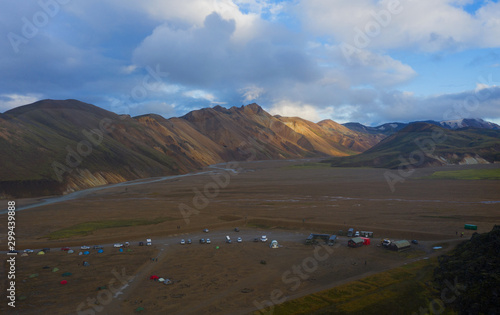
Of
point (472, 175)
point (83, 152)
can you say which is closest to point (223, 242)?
point (472, 175)

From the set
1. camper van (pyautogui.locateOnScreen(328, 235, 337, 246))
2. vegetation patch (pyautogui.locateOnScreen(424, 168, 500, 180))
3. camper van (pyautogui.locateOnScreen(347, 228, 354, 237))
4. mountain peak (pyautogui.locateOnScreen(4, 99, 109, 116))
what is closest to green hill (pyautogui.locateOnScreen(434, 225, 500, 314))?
camper van (pyautogui.locateOnScreen(328, 235, 337, 246))

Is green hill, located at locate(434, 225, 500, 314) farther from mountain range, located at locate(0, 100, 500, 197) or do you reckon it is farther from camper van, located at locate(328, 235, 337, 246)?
mountain range, located at locate(0, 100, 500, 197)

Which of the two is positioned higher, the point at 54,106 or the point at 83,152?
the point at 54,106

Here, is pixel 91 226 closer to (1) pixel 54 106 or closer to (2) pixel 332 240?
(2) pixel 332 240

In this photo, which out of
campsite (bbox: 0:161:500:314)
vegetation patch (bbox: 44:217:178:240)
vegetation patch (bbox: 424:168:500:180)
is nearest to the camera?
campsite (bbox: 0:161:500:314)

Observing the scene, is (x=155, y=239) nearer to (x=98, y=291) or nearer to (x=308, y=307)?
(x=98, y=291)

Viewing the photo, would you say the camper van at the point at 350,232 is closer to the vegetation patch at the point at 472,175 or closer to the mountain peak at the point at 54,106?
the vegetation patch at the point at 472,175

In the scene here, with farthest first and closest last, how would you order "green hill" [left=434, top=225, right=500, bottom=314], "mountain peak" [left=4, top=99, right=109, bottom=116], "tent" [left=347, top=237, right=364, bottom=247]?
"mountain peak" [left=4, top=99, right=109, bottom=116] → "tent" [left=347, top=237, right=364, bottom=247] → "green hill" [left=434, top=225, right=500, bottom=314]
